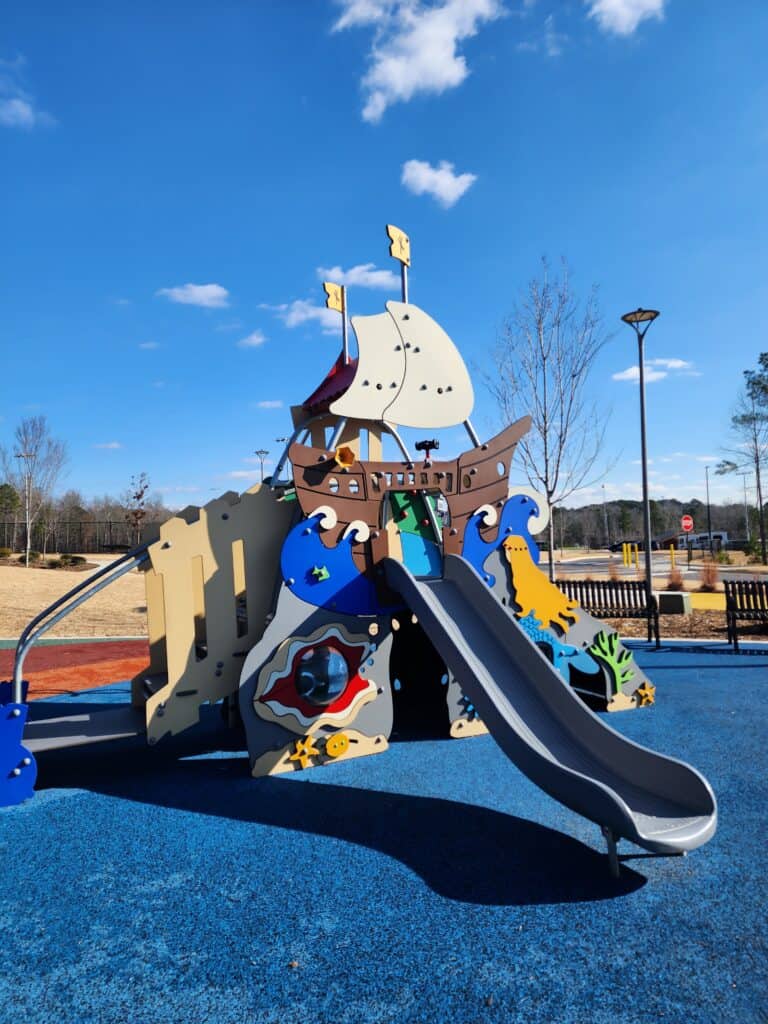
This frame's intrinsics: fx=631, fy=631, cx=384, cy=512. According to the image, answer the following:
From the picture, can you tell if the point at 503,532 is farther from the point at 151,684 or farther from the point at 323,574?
the point at 151,684

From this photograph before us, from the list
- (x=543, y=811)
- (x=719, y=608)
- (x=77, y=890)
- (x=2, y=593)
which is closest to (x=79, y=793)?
(x=77, y=890)

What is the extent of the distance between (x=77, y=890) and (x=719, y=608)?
15995 millimetres

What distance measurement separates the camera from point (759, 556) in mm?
33438

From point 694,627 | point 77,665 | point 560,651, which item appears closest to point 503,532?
point 560,651

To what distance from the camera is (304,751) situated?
568 centimetres

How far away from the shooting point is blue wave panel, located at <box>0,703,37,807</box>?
16.0ft

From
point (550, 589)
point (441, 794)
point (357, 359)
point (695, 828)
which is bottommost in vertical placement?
point (441, 794)

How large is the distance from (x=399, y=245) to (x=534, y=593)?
14.0ft

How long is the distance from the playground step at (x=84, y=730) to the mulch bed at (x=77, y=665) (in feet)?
11.4

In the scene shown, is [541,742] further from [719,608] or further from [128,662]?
[719,608]

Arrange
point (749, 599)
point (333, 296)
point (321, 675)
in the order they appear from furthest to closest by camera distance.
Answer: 1. point (749, 599)
2. point (333, 296)
3. point (321, 675)

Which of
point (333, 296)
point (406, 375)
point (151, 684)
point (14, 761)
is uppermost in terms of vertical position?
point (333, 296)

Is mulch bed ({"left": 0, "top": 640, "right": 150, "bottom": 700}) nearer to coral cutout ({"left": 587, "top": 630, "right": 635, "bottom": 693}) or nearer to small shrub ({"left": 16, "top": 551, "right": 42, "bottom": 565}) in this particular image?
coral cutout ({"left": 587, "top": 630, "right": 635, "bottom": 693})

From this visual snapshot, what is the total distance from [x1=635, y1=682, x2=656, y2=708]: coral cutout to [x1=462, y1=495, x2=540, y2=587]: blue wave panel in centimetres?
200
